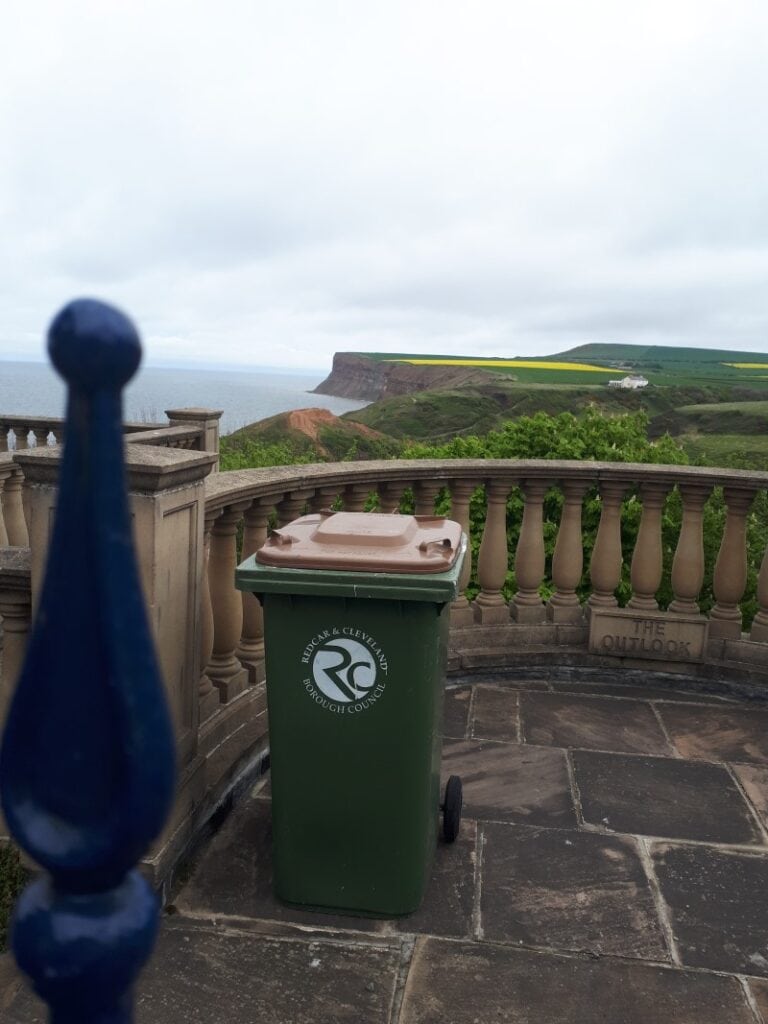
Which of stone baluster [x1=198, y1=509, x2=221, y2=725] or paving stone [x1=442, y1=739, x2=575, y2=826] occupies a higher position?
stone baluster [x1=198, y1=509, x2=221, y2=725]

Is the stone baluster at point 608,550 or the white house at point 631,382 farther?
the white house at point 631,382

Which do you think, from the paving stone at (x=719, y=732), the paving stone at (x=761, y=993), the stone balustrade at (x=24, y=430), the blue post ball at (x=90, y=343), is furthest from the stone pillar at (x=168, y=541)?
the stone balustrade at (x=24, y=430)

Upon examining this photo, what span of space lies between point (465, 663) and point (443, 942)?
8.13 ft

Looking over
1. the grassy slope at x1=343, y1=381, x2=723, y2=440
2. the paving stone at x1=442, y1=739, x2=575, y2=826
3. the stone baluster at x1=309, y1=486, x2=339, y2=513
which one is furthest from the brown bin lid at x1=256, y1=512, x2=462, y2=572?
the grassy slope at x1=343, y1=381, x2=723, y2=440

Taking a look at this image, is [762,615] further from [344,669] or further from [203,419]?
[203,419]

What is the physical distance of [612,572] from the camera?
17.7 feet

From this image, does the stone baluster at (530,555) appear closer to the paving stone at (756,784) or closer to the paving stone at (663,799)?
A: the paving stone at (663,799)

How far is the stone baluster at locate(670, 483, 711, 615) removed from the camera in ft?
17.2

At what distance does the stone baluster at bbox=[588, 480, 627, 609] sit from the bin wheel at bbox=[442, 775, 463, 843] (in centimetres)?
232

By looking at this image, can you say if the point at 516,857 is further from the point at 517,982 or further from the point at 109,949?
the point at 109,949

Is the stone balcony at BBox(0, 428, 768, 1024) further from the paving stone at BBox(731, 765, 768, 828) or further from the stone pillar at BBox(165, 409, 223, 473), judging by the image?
the stone pillar at BBox(165, 409, 223, 473)

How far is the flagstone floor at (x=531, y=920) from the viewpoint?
2574 millimetres

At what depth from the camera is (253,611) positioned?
4227mm

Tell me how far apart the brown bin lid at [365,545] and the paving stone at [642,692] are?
2.40 meters
